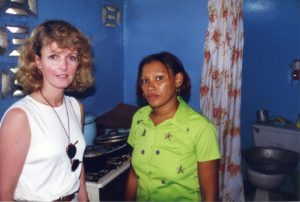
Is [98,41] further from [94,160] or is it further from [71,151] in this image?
[71,151]

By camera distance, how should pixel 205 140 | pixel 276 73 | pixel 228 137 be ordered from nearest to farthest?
pixel 205 140 → pixel 228 137 → pixel 276 73

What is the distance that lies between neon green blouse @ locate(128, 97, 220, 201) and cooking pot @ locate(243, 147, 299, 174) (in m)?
1.77

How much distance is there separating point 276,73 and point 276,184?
1.30m

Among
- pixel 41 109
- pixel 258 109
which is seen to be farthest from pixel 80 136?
pixel 258 109

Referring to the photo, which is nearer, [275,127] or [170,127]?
[170,127]

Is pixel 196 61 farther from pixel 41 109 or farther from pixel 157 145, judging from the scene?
pixel 41 109

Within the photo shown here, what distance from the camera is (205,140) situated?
4.87 feet

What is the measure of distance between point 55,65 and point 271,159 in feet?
8.96

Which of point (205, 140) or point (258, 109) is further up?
point (205, 140)

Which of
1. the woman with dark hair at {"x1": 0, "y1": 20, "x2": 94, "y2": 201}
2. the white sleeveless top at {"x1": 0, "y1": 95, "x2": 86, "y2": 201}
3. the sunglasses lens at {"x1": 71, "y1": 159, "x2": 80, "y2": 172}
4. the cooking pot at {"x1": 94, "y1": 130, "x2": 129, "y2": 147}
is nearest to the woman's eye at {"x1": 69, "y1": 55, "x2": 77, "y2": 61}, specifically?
the woman with dark hair at {"x1": 0, "y1": 20, "x2": 94, "y2": 201}

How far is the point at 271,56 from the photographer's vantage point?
11.5 feet

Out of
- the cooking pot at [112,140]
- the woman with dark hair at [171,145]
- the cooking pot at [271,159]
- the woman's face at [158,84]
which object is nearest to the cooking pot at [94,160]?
the cooking pot at [112,140]

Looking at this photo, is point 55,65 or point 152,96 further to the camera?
point 152,96

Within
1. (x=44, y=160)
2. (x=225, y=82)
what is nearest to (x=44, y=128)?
(x=44, y=160)
